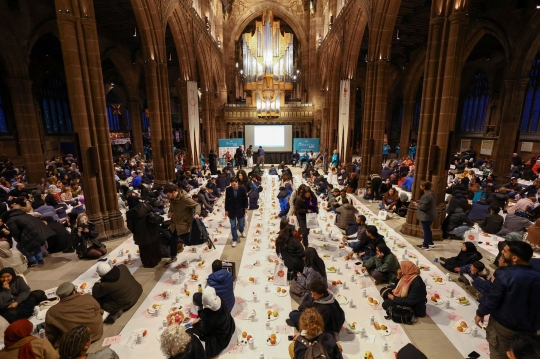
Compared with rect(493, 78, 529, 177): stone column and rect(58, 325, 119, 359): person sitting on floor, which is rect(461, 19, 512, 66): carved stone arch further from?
rect(58, 325, 119, 359): person sitting on floor

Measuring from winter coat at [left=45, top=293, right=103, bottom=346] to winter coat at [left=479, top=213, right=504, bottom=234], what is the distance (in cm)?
950

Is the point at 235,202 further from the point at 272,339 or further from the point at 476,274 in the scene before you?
the point at 476,274

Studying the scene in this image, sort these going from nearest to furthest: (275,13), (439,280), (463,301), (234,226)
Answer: (463,301)
(439,280)
(234,226)
(275,13)

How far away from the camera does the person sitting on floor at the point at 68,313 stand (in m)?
3.47

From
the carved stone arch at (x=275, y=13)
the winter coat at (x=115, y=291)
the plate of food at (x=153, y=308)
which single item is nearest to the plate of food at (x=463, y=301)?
the plate of food at (x=153, y=308)

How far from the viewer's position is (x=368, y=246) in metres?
6.14

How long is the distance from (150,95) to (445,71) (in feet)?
36.3

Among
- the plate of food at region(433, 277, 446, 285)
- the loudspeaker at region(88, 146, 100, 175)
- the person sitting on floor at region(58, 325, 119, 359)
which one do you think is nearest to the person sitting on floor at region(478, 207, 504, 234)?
the plate of food at region(433, 277, 446, 285)

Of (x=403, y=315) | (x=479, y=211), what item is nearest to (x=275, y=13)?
(x=479, y=211)

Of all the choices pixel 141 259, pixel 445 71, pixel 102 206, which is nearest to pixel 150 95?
pixel 102 206

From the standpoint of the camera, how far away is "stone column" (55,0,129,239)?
680 cm

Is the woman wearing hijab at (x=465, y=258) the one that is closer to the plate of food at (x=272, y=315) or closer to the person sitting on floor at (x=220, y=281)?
the plate of food at (x=272, y=315)

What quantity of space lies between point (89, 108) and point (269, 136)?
17.0m

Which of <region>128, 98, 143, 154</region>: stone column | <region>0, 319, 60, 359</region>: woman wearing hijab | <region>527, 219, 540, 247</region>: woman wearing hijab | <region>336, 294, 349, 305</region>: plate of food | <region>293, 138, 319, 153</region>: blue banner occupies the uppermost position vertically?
<region>128, 98, 143, 154</region>: stone column
